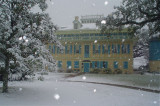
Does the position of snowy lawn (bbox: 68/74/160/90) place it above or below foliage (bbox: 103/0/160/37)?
below

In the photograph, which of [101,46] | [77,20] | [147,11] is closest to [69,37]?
[77,20]

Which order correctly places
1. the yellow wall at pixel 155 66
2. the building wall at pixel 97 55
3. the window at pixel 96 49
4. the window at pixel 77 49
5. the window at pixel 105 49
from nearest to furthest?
1. the building wall at pixel 97 55
2. the window at pixel 105 49
3. the window at pixel 96 49
4. the yellow wall at pixel 155 66
5. the window at pixel 77 49

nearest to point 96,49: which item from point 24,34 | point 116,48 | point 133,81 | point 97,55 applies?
point 97,55

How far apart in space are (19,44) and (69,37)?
66.9 feet

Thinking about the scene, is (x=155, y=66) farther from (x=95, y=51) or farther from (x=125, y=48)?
(x=95, y=51)

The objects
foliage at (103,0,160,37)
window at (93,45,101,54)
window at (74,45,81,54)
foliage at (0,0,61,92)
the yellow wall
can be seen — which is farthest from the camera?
window at (74,45,81,54)

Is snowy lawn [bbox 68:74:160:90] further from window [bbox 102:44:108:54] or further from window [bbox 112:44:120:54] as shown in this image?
window [bbox 102:44:108:54]

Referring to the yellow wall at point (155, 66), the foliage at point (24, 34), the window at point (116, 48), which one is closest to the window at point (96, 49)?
the window at point (116, 48)

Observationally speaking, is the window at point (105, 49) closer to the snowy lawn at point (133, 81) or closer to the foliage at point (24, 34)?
the snowy lawn at point (133, 81)

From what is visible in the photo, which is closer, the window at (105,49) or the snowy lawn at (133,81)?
the snowy lawn at (133,81)

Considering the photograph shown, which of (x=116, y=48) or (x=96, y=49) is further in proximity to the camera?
(x=96, y=49)

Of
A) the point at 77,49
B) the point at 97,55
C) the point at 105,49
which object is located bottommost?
the point at 97,55

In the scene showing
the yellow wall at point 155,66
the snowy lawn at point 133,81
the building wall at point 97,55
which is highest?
the building wall at point 97,55

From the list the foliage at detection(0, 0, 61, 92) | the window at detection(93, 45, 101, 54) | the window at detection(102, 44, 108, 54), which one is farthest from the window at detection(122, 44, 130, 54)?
the foliage at detection(0, 0, 61, 92)
